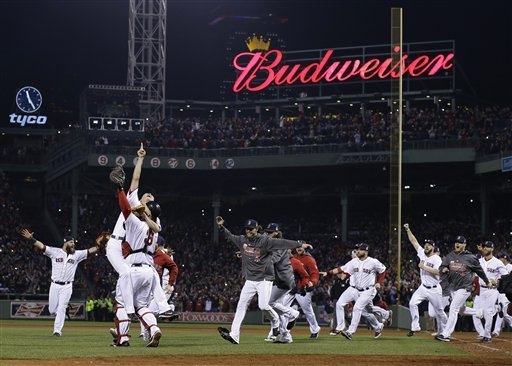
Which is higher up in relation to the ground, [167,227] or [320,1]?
[320,1]

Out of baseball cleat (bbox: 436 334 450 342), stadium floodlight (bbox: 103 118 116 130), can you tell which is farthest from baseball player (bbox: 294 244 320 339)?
stadium floodlight (bbox: 103 118 116 130)

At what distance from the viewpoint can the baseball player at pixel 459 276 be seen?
937 inches

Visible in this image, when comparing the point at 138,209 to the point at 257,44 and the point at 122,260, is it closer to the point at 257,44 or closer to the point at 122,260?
the point at 122,260

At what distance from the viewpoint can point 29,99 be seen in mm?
62656

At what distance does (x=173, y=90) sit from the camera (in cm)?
8262

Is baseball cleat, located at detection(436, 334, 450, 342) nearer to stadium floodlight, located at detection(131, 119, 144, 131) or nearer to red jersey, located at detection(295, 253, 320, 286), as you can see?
red jersey, located at detection(295, 253, 320, 286)

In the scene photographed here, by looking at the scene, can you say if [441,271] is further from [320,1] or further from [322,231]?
[320,1]

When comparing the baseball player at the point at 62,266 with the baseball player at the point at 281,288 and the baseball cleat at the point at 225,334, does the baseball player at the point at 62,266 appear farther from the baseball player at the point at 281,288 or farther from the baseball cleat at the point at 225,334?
the baseball cleat at the point at 225,334

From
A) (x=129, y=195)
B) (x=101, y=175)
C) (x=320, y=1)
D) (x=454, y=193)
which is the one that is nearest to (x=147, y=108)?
(x=101, y=175)

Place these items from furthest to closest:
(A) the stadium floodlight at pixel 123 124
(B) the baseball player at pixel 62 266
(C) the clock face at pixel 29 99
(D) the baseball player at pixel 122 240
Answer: (C) the clock face at pixel 29 99, (A) the stadium floodlight at pixel 123 124, (B) the baseball player at pixel 62 266, (D) the baseball player at pixel 122 240

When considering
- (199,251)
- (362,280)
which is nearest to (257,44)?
(199,251)

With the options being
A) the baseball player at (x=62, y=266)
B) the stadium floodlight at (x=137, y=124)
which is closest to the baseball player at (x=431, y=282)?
the baseball player at (x=62, y=266)

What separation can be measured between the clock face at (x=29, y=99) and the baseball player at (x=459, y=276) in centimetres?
4280

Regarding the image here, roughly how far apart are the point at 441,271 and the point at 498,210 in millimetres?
35226
